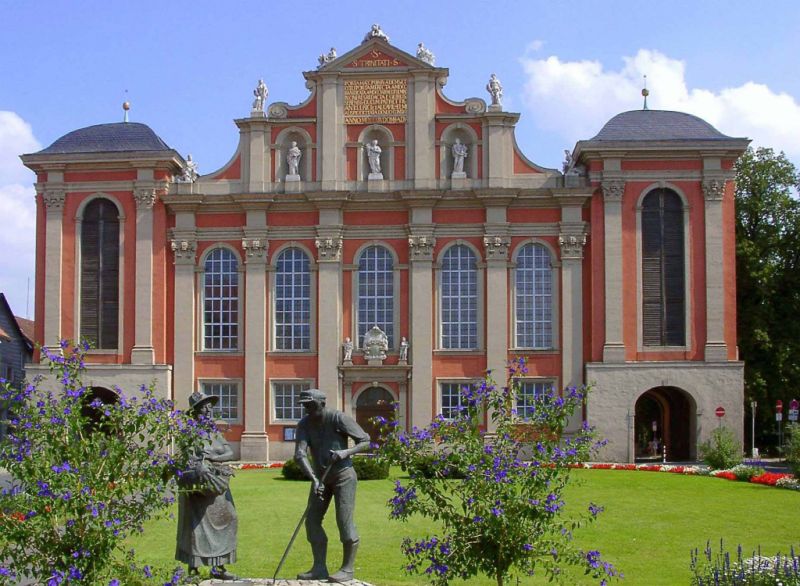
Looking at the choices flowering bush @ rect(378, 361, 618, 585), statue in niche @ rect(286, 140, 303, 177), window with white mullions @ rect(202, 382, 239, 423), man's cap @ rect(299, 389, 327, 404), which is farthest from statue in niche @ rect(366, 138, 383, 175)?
flowering bush @ rect(378, 361, 618, 585)

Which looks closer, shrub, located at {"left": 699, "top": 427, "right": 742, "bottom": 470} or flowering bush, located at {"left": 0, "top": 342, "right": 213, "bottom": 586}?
flowering bush, located at {"left": 0, "top": 342, "right": 213, "bottom": 586}

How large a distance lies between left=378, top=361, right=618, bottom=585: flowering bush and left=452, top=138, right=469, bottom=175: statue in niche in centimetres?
3075

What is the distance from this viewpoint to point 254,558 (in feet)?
62.2

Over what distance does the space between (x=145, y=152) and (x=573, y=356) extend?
18860 mm

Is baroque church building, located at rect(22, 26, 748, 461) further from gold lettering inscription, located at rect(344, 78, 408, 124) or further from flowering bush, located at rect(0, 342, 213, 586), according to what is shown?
flowering bush, located at rect(0, 342, 213, 586)

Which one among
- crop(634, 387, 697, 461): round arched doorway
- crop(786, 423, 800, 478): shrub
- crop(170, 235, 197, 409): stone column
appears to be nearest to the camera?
crop(786, 423, 800, 478): shrub

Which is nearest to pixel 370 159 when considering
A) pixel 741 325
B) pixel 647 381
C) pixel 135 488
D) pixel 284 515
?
pixel 647 381

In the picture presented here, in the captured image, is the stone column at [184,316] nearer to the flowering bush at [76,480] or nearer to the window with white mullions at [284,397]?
the window with white mullions at [284,397]

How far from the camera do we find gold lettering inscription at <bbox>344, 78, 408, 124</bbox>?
44.5 metres

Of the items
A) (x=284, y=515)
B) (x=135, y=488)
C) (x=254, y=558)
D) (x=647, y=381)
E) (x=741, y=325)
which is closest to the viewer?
(x=135, y=488)

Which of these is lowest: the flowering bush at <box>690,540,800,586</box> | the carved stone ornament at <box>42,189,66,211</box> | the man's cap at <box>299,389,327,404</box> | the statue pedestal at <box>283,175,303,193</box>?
the flowering bush at <box>690,540,800,586</box>

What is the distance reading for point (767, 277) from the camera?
48938mm

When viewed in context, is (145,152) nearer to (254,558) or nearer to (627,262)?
(627,262)

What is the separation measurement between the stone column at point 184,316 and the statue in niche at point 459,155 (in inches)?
432
